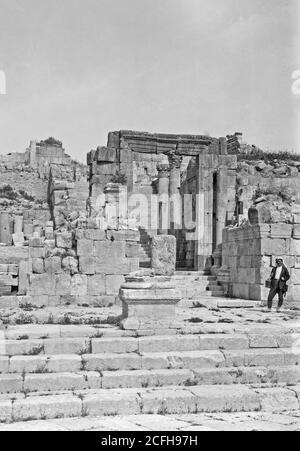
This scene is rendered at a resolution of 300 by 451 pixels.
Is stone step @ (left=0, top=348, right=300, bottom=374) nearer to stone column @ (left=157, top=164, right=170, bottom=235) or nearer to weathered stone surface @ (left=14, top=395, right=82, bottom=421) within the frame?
weathered stone surface @ (left=14, top=395, right=82, bottom=421)

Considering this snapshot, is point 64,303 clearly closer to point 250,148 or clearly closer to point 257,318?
point 257,318

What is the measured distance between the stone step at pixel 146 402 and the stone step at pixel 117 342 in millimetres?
1177

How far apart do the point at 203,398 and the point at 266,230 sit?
8.35 m

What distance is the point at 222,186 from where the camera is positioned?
20172mm

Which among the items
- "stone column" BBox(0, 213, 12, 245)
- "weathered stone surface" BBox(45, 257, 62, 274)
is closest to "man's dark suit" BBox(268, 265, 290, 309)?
"weathered stone surface" BBox(45, 257, 62, 274)

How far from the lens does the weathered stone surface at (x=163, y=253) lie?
15.6 meters

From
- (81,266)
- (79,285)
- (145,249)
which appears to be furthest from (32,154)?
(79,285)

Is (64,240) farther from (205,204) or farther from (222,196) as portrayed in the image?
(222,196)

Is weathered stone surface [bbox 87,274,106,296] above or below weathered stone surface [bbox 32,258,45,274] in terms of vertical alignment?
below

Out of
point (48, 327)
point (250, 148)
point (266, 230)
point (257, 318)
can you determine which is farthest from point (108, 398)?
point (250, 148)

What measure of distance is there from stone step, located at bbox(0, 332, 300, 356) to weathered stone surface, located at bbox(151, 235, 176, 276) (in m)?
6.67

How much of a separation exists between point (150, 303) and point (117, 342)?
117 cm

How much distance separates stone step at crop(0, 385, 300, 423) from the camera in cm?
650

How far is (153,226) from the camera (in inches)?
986
